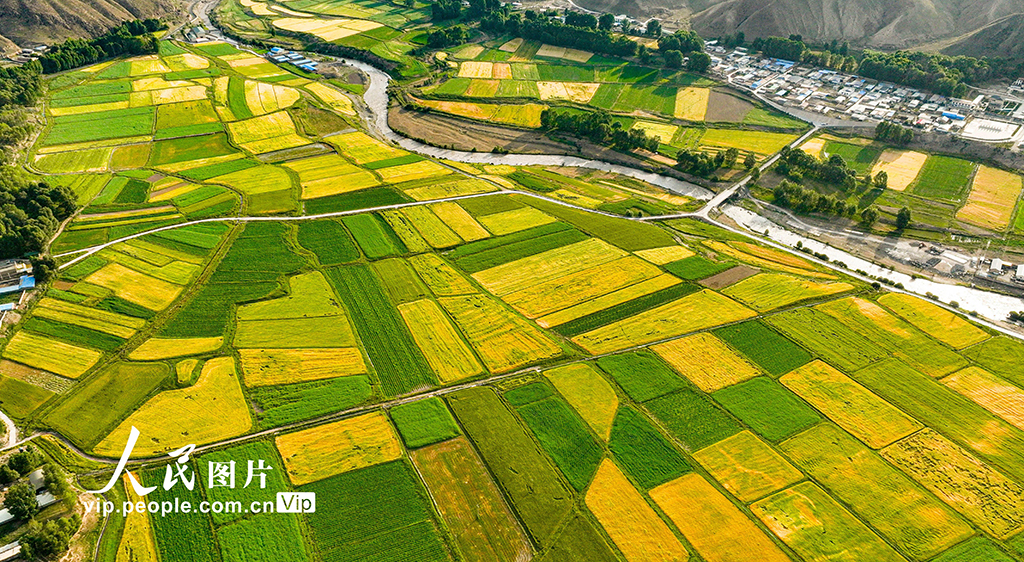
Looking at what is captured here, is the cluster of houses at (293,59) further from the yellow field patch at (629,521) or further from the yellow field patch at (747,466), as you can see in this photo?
the yellow field patch at (747,466)

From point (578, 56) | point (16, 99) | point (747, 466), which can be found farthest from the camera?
point (578, 56)

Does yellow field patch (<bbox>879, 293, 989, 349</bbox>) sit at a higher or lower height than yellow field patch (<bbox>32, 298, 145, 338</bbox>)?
higher

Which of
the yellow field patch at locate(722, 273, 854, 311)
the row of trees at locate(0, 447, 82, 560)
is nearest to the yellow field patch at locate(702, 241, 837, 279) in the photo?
the yellow field patch at locate(722, 273, 854, 311)

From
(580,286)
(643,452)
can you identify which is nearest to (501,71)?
(580,286)

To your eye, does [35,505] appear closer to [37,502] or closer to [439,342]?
[37,502]

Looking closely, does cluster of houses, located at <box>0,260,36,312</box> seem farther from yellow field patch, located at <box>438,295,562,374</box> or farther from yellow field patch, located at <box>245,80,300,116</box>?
yellow field patch, located at <box>245,80,300,116</box>

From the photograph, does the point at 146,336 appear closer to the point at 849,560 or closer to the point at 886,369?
the point at 849,560

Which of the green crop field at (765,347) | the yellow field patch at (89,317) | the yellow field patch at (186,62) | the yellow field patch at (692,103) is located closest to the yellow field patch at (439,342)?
the green crop field at (765,347)
